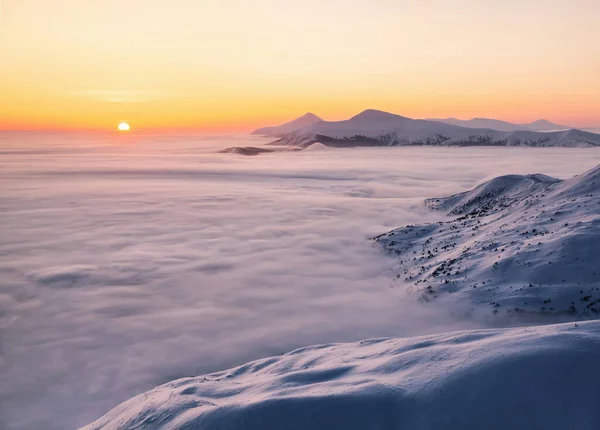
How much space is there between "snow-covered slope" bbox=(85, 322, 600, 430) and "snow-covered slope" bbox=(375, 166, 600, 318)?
6.95m

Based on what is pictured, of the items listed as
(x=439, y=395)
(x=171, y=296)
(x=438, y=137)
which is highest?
(x=438, y=137)

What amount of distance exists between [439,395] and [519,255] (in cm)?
1176

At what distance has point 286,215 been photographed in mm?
35656

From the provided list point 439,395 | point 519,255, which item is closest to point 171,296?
point 519,255

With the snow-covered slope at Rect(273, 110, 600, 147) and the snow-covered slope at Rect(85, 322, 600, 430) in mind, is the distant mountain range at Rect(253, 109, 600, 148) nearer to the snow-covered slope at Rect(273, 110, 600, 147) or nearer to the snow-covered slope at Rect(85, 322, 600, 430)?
the snow-covered slope at Rect(273, 110, 600, 147)

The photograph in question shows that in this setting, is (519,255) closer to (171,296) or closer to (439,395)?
(439,395)

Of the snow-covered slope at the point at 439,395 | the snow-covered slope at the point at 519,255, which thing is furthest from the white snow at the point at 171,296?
the snow-covered slope at the point at 439,395

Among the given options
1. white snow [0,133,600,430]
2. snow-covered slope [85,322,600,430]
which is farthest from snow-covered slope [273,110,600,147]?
snow-covered slope [85,322,600,430]

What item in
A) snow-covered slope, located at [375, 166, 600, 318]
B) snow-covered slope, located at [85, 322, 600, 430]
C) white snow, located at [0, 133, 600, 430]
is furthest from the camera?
snow-covered slope, located at [375, 166, 600, 318]

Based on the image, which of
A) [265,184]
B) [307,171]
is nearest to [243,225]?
[265,184]

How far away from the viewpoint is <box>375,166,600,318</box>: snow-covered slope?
13.0 meters

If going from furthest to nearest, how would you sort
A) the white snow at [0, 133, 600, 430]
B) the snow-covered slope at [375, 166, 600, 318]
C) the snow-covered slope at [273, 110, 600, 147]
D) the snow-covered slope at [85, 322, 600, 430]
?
the snow-covered slope at [273, 110, 600, 147] < the snow-covered slope at [375, 166, 600, 318] < the white snow at [0, 133, 600, 430] < the snow-covered slope at [85, 322, 600, 430]

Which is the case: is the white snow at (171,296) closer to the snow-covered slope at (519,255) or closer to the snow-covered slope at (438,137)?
the snow-covered slope at (519,255)

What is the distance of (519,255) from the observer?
15367mm
